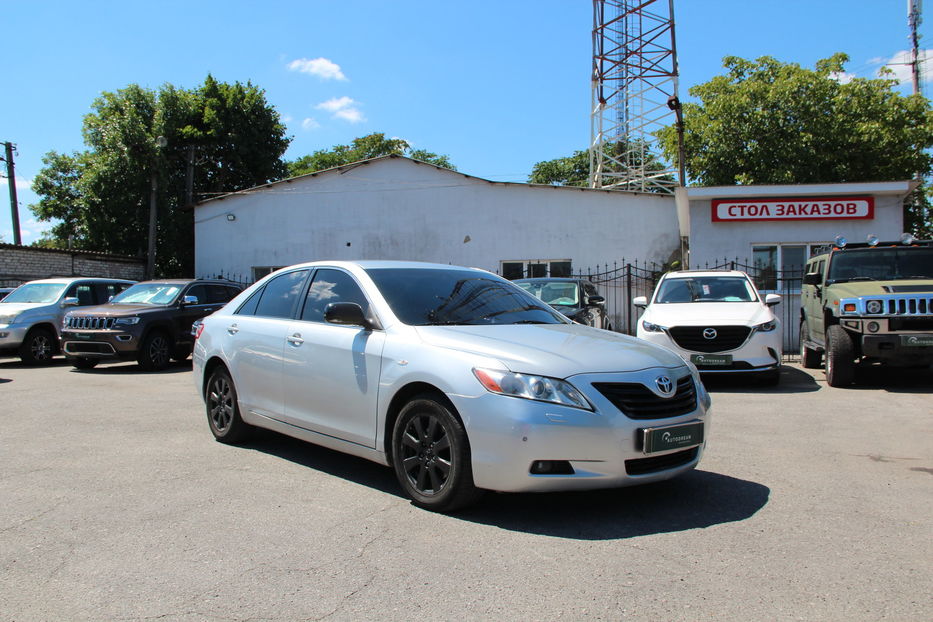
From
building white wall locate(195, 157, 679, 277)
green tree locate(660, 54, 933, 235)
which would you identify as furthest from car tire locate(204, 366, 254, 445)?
green tree locate(660, 54, 933, 235)

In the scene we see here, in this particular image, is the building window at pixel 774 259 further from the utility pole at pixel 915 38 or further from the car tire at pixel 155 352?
the utility pole at pixel 915 38

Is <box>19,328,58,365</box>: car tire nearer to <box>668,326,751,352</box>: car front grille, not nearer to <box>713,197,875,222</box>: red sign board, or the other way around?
<box>668,326,751,352</box>: car front grille

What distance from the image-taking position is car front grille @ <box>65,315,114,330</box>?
39.7 ft

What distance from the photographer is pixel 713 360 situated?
9.38m

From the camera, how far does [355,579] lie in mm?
3260

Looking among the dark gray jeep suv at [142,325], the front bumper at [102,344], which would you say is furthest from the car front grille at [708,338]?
the front bumper at [102,344]

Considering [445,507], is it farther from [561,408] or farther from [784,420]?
[784,420]

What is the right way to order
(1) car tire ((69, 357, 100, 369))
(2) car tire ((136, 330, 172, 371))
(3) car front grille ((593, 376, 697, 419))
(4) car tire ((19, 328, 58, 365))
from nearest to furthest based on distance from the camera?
(3) car front grille ((593, 376, 697, 419))
(2) car tire ((136, 330, 172, 371))
(1) car tire ((69, 357, 100, 369))
(4) car tire ((19, 328, 58, 365))

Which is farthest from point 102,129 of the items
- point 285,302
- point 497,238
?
point 285,302

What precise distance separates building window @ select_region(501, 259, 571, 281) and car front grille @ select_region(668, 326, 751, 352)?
1113 cm

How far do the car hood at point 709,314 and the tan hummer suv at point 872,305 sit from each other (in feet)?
3.12

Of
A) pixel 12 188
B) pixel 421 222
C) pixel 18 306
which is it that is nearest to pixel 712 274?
pixel 421 222

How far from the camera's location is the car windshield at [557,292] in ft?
38.5

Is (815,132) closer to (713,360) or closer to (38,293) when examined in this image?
(713,360)
